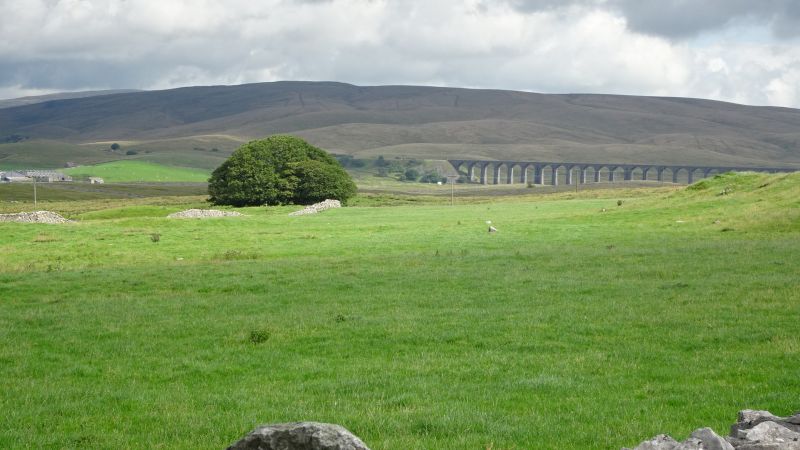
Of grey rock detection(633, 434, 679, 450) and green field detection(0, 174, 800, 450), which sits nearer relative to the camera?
grey rock detection(633, 434, 679, 450)

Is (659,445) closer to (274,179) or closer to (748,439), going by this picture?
(748,439)

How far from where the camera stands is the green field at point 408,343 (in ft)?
39.8

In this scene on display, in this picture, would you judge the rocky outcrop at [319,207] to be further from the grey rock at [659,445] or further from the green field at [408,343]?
the grey rock at [659,445]

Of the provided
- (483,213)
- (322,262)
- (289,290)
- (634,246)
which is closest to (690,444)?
(289,290)

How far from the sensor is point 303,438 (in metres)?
7.86

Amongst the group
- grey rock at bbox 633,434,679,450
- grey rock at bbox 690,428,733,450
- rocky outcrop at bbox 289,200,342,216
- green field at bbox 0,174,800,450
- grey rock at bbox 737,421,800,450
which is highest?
grey rock at bbox 690,428,733,450

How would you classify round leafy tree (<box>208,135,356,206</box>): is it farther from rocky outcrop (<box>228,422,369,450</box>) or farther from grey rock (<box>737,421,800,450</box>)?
grey rock (<box>737,421,800,450</box>)

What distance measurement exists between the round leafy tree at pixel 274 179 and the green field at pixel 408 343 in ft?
179

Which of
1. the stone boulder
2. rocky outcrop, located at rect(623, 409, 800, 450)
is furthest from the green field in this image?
the stone boulder

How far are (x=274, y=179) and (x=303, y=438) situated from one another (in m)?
88.6

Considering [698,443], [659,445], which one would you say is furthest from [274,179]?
[698,443]

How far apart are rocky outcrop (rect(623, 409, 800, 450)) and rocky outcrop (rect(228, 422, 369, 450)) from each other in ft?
9.01

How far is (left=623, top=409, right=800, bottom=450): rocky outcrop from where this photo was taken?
796 cm

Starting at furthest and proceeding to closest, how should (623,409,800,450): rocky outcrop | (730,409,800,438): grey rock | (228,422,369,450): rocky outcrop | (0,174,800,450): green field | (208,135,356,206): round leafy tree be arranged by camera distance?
(208,135,356,206): round leafy tree, (0,174,800,450): green field, (730,409,800,438): grey rock, (623,409,800,450): rocky outcrop, (228,422,369,450): rocky outcrop
